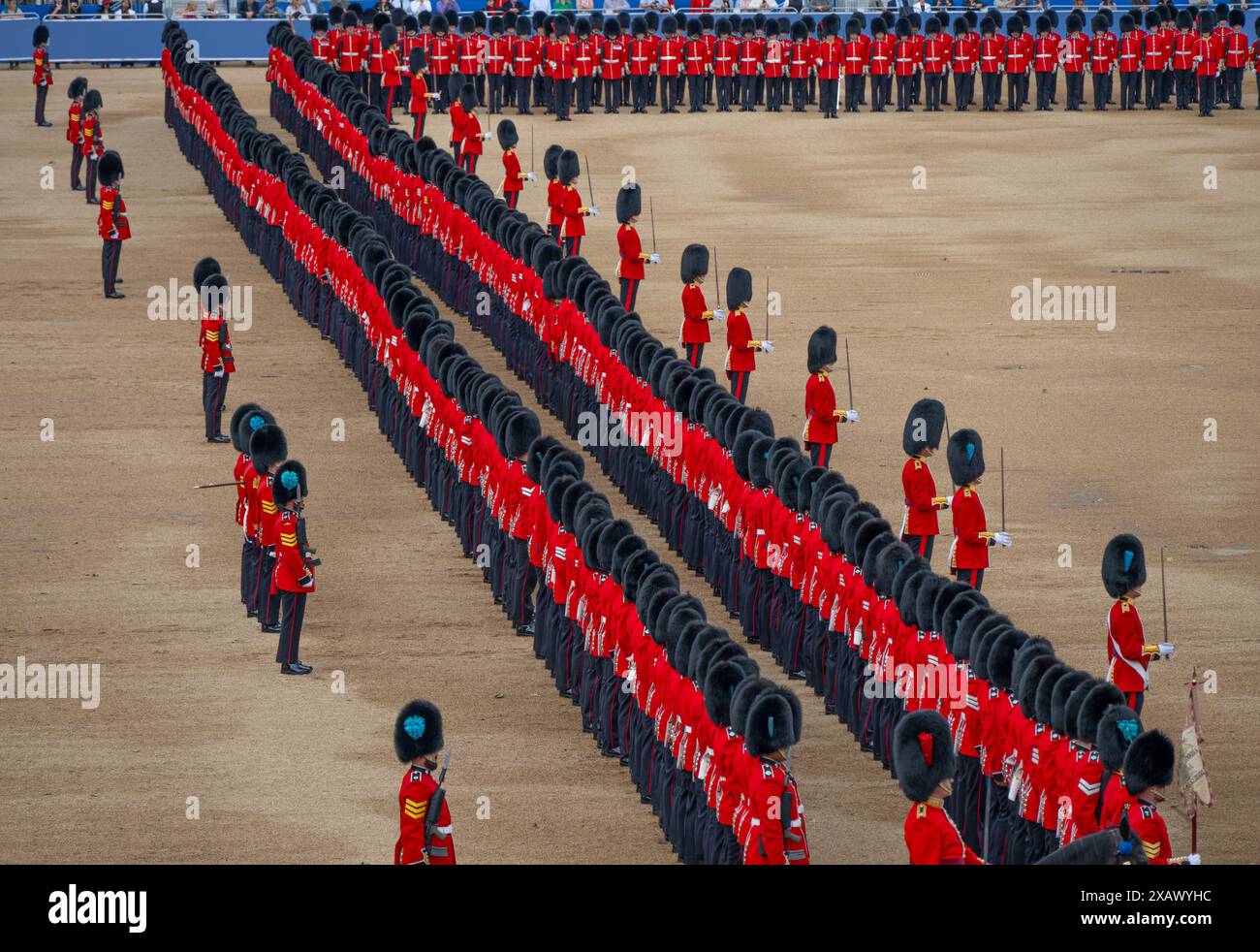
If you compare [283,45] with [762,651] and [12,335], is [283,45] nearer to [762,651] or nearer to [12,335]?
[12,335]

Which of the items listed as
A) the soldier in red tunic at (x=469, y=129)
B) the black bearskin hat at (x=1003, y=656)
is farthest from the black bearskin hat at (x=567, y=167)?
the black bearskin hat at (x=1003, y=656)

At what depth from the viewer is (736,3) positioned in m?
31.3

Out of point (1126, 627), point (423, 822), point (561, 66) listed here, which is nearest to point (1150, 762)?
point (1126, 627)

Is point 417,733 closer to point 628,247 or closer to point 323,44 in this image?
point 628,247

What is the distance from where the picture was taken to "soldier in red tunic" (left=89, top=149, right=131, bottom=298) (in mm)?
18516

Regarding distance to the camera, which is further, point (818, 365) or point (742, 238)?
point (742, 238)

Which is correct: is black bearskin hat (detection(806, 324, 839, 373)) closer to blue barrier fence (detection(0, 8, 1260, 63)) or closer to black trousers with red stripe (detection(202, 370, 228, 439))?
black trousers with red stripe (detection(202, 370, 228, 439))

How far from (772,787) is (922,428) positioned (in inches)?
159

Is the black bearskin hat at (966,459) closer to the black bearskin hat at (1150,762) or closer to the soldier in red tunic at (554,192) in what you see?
the black bearskin hat at (1150,762)

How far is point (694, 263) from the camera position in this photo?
15.4m

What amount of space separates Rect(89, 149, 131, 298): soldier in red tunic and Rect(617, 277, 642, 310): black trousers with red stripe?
4.35 meters

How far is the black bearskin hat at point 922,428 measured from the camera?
1185 cm
